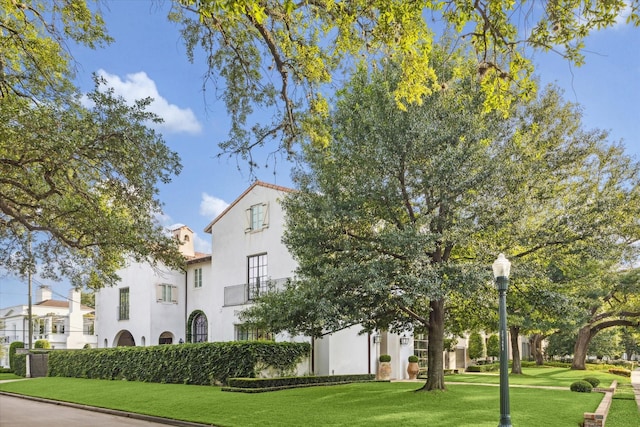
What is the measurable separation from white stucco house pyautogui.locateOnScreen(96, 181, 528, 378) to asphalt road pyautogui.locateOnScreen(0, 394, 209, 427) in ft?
20.3

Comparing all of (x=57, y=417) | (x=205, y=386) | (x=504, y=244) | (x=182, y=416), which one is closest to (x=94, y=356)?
(x=205, y=386)

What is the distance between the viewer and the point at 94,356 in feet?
94.8

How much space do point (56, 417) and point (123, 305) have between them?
61.7 ft

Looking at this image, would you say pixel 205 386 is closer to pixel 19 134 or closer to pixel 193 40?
pixel 19 134

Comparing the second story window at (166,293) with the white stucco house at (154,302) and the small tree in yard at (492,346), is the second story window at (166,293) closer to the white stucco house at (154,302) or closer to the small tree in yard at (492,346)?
the white stucco house at (154,302)

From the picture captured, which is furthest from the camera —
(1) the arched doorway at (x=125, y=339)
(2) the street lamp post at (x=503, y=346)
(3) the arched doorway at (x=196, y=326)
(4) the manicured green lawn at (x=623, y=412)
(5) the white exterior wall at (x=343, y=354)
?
(1) the arched doorway at (x=125, y=339)

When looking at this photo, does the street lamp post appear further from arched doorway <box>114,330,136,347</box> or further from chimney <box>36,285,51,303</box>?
chimney <box>36,285,51,303</box>

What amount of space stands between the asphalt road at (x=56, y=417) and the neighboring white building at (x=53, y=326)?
35688 mm

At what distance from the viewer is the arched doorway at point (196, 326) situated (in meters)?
31.1

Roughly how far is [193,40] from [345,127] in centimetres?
809

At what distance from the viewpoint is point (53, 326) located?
55.9 m

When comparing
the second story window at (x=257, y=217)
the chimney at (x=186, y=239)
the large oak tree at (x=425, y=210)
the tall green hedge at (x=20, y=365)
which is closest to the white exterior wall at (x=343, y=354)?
the second story window at (x=257, y=217)

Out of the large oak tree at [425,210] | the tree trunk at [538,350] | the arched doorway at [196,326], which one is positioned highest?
the large oak tree at [425,210]

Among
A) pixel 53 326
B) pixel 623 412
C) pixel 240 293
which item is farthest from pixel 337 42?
pixel 53 326
